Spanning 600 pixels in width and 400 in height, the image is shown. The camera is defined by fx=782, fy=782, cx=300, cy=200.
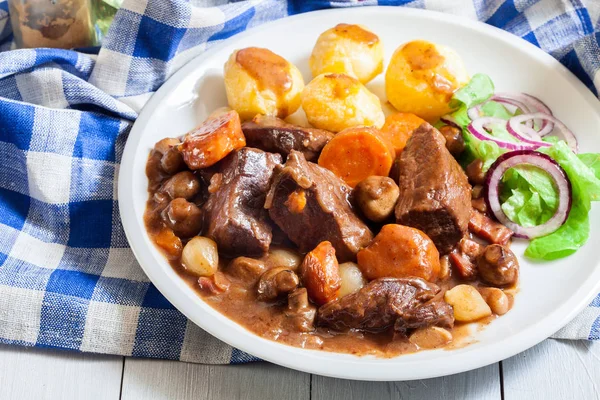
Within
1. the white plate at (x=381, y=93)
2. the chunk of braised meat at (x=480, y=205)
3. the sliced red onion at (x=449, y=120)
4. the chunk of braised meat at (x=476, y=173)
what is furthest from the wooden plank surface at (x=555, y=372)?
the sliced red onion at (x=449, y=120)

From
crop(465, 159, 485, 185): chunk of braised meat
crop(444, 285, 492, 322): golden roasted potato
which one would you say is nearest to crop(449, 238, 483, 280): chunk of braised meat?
crop(444, 285, 492, 322): golden roasted potato

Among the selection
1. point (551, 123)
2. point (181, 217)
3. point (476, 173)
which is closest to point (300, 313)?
point (181, 217)

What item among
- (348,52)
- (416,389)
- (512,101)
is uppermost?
(348,52)

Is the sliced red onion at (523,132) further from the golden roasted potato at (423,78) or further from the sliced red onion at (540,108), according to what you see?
the golden roasted potato at (423,78)

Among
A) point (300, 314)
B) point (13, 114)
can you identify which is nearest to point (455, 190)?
point (300, 314)

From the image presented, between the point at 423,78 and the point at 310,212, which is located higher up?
the point at 423,78

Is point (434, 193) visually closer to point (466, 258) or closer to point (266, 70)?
point (466, 258)

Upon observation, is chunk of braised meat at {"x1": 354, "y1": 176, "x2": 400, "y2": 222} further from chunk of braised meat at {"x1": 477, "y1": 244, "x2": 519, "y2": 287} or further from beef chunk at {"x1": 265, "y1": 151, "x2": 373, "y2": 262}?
chunk of braised meat at {"x1": 477, "y1": 244, "x2": 519, "y2": 287}
